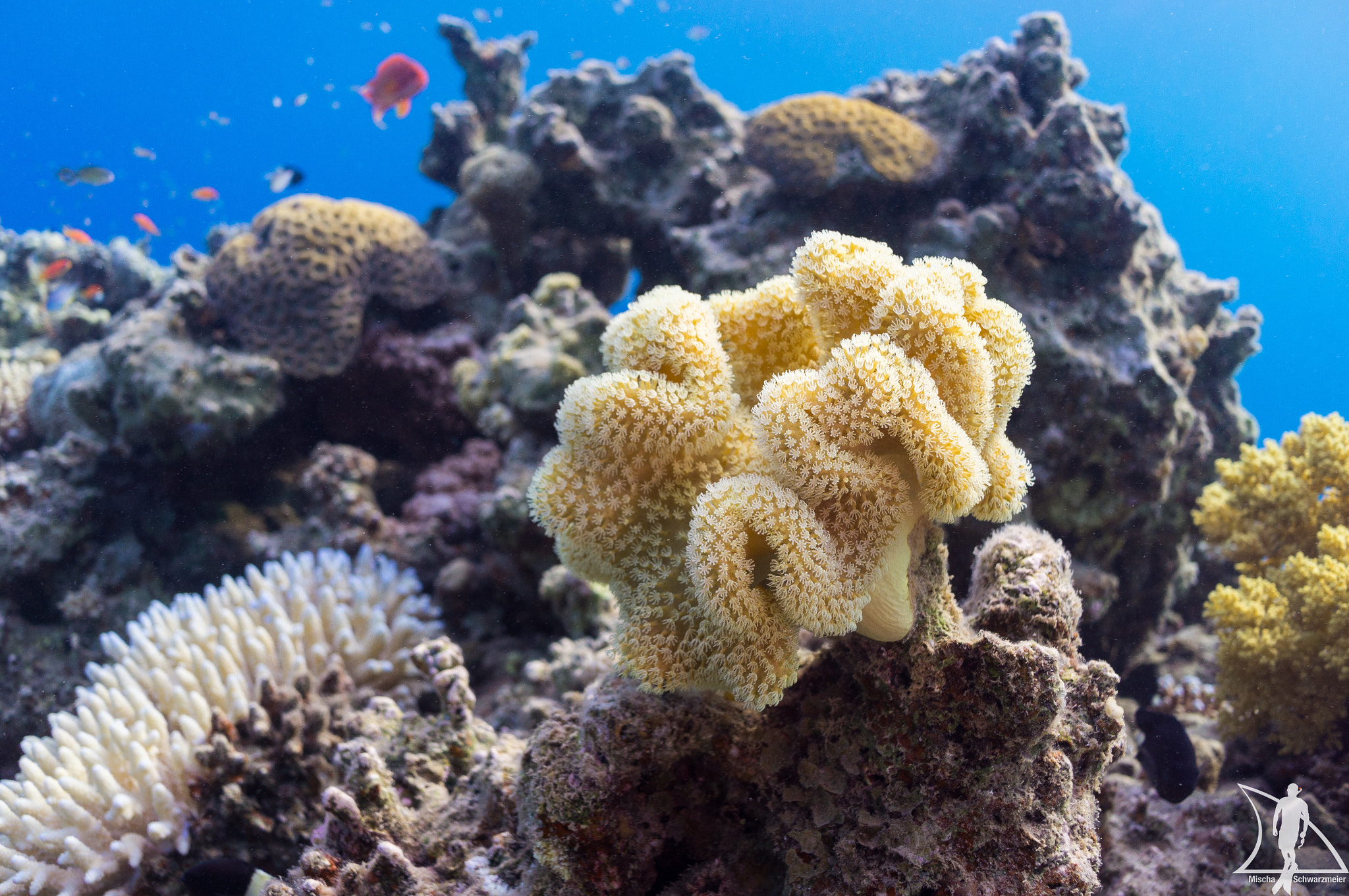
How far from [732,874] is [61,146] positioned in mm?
58757

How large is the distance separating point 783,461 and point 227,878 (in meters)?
2.16

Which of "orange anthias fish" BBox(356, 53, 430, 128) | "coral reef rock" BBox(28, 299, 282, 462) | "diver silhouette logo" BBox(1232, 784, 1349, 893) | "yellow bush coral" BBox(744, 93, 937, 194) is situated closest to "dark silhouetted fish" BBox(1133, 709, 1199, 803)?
"diver silhouette logo" BBox(1232, 784, 1349, 893)

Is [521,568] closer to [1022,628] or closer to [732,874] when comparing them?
[732,874]

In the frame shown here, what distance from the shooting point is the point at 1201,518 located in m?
3.41

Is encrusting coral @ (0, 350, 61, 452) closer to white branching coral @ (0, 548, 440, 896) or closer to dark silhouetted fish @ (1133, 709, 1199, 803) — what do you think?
white branching coral @ (0, 548, 440, 896)

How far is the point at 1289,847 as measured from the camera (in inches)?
82.8

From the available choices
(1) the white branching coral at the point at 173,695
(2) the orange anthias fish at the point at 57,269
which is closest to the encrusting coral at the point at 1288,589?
(1) the white branching coral at the point at 173,695

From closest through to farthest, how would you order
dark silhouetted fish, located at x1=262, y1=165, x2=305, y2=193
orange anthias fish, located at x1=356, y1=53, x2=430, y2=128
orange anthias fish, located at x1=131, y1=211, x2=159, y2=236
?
orange anthias fish, located at x1=356, y1=53, x2=430, y2=128, dark silhouetted fish, located at x1=262, y1=165, x2=305, y2=193, orange anthias fish, located at x1=131, y1=211, x2=159, y2=236

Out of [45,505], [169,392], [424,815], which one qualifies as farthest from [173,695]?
[45,505]

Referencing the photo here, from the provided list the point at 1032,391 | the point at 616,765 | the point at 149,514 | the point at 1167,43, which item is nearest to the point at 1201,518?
the point at 1032,391

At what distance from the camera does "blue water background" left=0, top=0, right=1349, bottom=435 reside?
47.2ft

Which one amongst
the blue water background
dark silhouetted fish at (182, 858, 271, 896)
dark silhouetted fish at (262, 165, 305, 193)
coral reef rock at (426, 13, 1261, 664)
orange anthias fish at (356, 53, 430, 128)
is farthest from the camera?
the blue water background

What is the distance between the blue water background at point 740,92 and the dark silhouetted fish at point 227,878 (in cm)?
861

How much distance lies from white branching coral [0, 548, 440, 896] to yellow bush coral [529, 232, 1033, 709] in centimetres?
196
